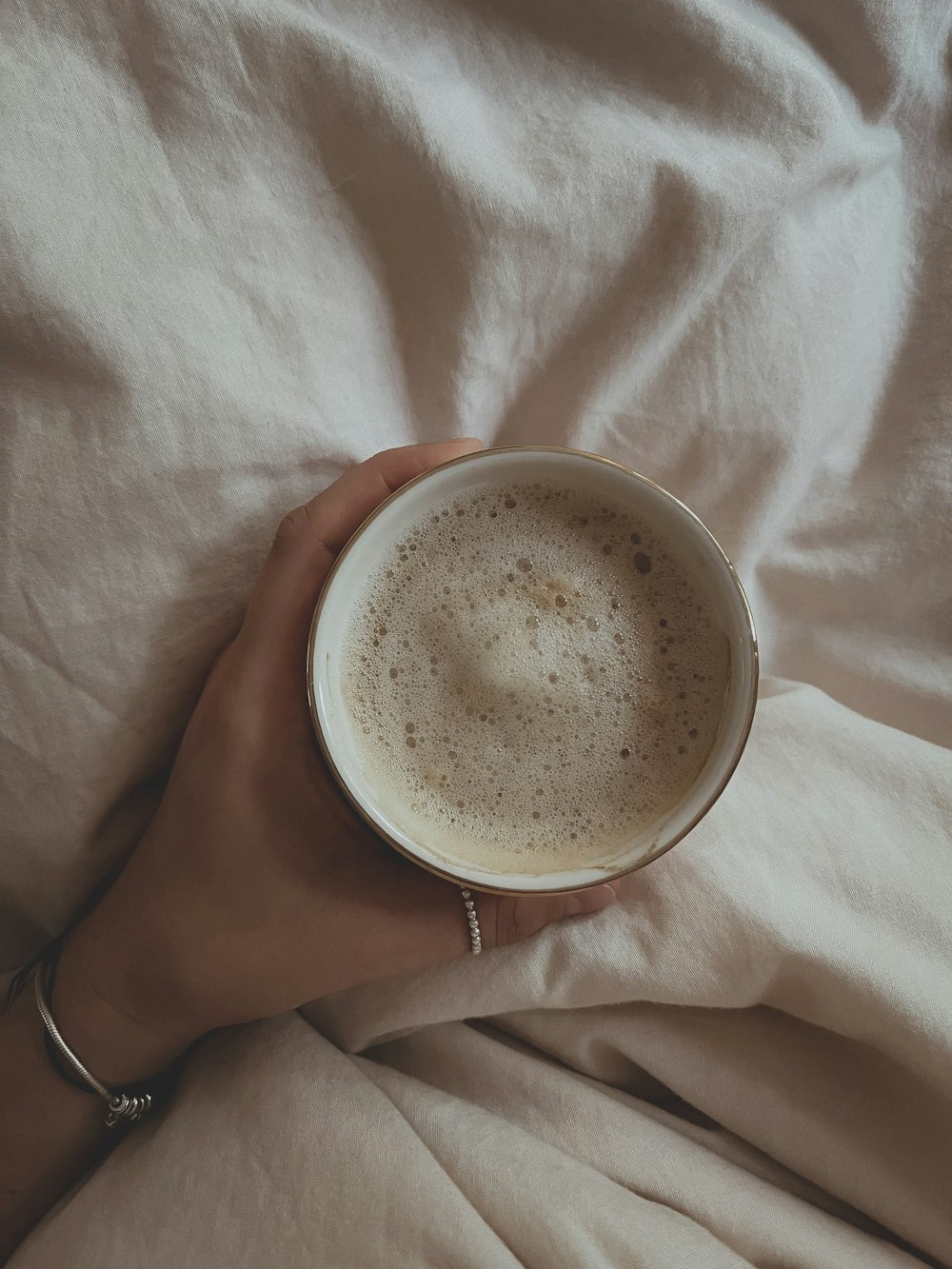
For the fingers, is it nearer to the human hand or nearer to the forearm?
the human hand

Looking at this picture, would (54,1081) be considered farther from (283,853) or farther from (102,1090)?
(283,853)

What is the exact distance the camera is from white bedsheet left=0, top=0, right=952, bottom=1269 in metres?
0.73

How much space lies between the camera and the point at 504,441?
91cm

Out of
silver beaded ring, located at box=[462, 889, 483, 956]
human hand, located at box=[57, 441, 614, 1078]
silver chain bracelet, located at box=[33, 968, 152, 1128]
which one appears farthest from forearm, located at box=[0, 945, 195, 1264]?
silver beaded ring, located at box=[462, 889, 483, 956]

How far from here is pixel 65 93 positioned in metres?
0.71

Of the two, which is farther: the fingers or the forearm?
the forearm

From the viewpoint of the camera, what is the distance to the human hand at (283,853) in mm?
728

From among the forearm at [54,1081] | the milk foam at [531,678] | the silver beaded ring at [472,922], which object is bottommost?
the forearm at [54,1081]

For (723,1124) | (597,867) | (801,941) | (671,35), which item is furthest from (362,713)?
(671,35)

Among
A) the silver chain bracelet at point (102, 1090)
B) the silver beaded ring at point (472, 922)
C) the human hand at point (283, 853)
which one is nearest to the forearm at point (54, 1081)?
the silver chain bracelet at point (102, 1090)

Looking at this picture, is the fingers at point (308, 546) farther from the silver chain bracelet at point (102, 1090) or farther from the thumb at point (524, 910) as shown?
the silver chain bracelet at point (102, 1090)

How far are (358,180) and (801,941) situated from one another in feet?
2.69

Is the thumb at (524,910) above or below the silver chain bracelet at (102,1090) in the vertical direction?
above

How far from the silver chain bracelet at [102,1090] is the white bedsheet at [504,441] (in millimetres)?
42
